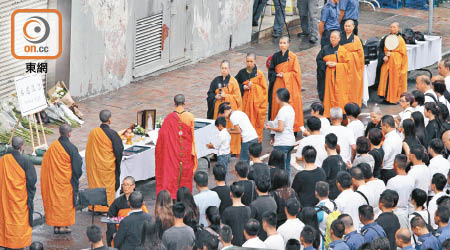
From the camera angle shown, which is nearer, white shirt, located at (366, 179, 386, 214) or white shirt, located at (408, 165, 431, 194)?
white shirt, located at (366, 179, 386, 214)

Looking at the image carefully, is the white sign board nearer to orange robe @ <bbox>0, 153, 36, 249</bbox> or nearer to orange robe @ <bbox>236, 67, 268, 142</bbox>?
orange robe @ <bbox>0, 153, 36, 249</bbox>

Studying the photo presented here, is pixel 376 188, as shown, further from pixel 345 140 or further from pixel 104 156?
pixel 104 156

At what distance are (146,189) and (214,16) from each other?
309 inches

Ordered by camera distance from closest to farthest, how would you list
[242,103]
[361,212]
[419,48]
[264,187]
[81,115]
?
[361,212] < [264,187] < [242,103] < [81,115] < [419,48]

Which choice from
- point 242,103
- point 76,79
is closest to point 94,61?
point 76,79

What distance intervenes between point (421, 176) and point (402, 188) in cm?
55

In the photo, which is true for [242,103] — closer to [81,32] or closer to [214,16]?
[81,32]

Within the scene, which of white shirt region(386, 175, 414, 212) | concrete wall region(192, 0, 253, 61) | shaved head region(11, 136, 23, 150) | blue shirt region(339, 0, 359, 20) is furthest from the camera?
concrete wall region(192, 0, 253, 61)

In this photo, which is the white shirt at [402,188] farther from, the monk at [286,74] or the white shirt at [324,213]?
the monk at [286,74]

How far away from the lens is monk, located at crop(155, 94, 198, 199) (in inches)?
559

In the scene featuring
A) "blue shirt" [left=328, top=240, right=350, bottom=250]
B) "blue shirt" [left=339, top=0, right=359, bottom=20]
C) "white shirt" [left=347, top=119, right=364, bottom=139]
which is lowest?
"blue shirt" [left=328, top=240, right=350, bottom=250]

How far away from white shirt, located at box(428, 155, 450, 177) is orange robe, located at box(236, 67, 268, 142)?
4.45 m

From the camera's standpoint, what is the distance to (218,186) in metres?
11.9

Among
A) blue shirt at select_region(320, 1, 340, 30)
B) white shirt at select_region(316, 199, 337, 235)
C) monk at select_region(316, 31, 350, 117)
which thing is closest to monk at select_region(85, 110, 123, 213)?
white shirt at select_region(316, 199, 337, 235)
